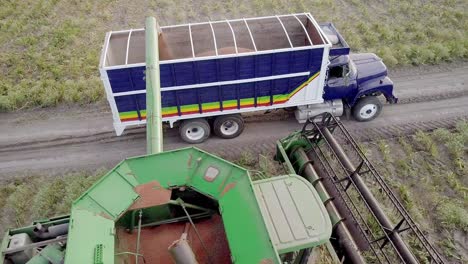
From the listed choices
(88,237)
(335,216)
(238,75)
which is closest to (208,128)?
(238,75)

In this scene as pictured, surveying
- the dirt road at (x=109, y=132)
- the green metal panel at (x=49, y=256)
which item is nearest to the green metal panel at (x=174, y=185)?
the green metal panel at (x=49, y=256)

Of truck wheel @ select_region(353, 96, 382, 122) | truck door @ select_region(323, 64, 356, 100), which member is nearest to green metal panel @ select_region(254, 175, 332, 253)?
truck door @ select_region(323, 64, 356, 100)

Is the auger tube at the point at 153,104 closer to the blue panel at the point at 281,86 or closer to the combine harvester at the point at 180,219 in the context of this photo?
the combine harvester at the point at 180,219

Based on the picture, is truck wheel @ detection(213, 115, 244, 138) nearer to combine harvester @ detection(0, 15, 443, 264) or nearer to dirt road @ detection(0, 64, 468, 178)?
dirt road @ detection(0, 64, 468, 178)

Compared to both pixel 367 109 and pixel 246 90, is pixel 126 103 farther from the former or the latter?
pixel 367 109

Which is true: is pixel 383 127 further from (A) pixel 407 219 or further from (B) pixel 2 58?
(B) pixel 2 58

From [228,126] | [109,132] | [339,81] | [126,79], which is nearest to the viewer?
[126,79]
